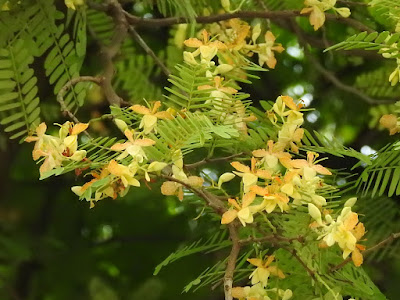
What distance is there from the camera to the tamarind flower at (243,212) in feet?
1.89

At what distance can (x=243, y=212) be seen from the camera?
1.90 ft

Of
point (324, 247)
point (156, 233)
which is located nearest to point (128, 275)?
point (156, 233)

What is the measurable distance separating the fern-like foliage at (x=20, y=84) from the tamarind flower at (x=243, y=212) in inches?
9.5

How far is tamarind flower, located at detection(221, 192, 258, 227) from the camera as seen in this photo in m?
0.58

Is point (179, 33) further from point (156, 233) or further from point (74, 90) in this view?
point (156, 233)

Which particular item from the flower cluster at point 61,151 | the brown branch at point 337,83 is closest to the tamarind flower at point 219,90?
the flower cluster at point 61,151

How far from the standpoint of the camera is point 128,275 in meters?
1.27

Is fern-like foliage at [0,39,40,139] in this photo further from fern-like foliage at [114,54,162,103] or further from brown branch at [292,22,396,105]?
brown branch at [292,22,396,105]

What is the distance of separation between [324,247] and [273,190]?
76 millimetres

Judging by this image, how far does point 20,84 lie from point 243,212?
31cm

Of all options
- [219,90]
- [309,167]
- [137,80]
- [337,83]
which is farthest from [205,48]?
[337,83]

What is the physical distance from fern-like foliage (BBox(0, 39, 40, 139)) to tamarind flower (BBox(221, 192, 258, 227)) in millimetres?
242

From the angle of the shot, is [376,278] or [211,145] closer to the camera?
[211,145]

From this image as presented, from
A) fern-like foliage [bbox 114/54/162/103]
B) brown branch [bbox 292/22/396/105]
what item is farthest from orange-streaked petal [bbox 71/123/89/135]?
brown branch [bbox 292/22/396/105]
